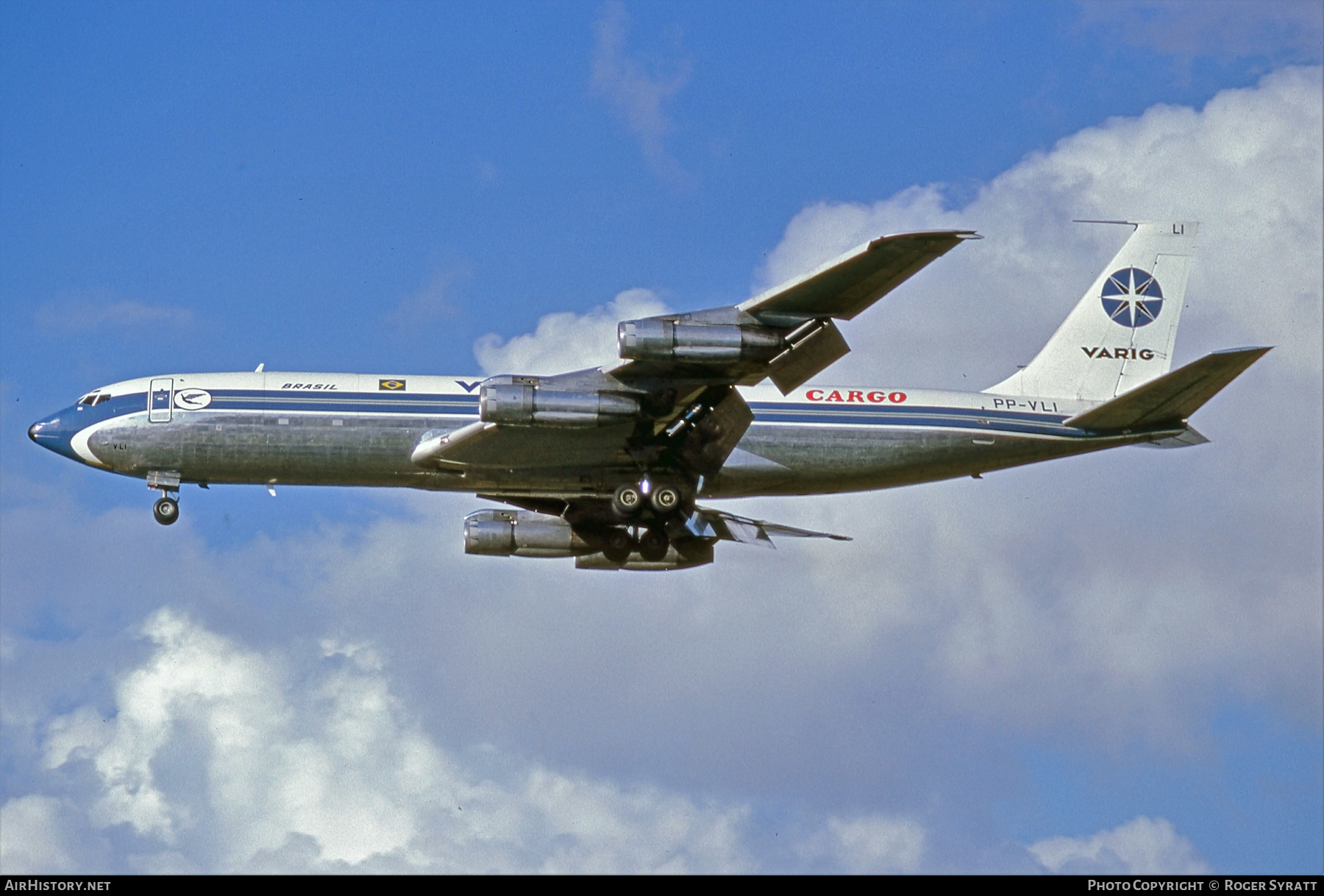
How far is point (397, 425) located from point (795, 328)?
1320 centimetres

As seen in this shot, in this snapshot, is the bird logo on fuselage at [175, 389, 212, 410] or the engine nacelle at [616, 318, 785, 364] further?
the bird logo on fuselage at [175, 389, 212, 410]

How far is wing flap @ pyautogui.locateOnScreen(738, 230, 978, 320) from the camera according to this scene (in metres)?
36.3

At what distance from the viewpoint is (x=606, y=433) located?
44375 millimetres

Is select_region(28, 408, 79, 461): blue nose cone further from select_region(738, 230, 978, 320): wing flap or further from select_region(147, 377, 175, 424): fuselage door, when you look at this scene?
select_region(738, 230, 978, 320): wing flap

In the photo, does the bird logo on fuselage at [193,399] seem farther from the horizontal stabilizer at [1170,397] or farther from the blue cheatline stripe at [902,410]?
the horizontal stabilizer at [1170,397]

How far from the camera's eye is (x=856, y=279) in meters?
38.2

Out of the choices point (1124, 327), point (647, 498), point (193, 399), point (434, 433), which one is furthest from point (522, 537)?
point (1124, 327)

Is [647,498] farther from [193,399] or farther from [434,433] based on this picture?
[193,399]

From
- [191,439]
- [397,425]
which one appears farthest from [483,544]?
[191,439]

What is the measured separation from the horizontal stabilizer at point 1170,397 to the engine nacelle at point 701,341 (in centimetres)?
1192

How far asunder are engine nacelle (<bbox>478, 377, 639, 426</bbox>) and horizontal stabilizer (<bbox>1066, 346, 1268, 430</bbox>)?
1458cm

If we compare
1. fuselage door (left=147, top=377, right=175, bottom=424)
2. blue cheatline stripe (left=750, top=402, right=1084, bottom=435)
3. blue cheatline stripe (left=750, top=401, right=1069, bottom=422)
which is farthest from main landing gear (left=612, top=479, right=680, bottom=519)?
fuselage door (left=147, top=377, right=175, bottom=424)

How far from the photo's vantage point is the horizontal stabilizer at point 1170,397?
4309 cm
